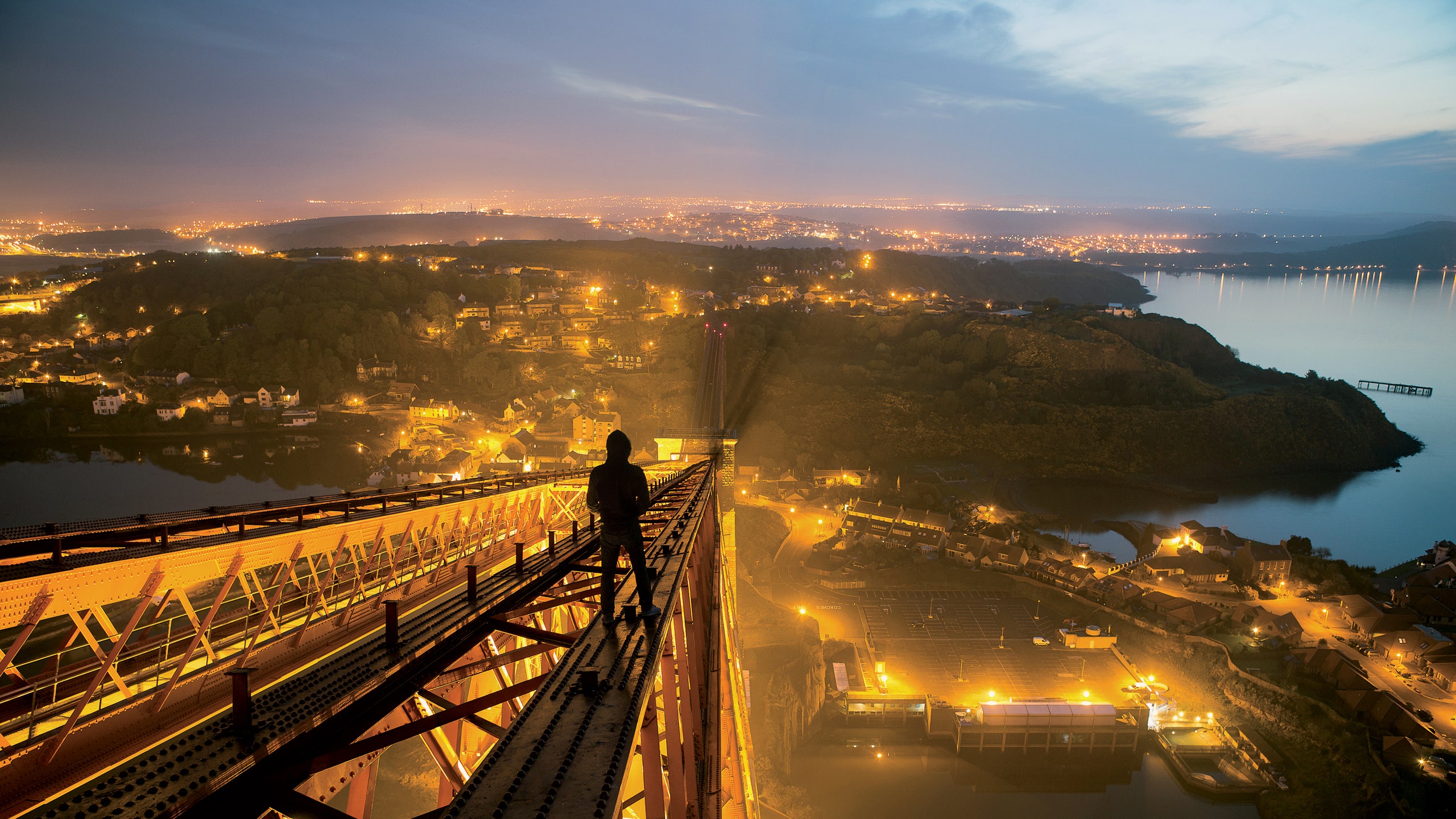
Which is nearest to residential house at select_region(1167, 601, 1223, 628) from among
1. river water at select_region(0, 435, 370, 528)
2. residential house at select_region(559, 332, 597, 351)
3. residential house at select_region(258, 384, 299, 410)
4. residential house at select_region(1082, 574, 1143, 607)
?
residential house at select_region(1082, 574, 1143, 607)

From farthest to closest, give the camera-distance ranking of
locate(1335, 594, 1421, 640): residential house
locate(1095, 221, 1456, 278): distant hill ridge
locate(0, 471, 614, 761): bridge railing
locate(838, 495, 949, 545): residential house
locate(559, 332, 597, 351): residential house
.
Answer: locate(1095, 221, 1456, 278): distant hill ridge < locate(559, 332, 597, 351): residential house < locate(838, 495, 949, 545): residential house < locate(1335, 594, 1421, 640): residential house < locate(0, 471, 614, 761): bridge railing

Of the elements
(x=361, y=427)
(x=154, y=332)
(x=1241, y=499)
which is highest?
(x=154, y=332)

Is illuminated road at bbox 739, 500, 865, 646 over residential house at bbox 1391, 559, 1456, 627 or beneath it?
over

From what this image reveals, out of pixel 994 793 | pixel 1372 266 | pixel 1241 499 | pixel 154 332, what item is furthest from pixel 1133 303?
pixel 1372 266

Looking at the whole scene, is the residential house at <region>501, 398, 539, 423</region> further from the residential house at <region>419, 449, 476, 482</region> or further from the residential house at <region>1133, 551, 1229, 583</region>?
the residential house at <region>1133, 551, 1229, 583</region>

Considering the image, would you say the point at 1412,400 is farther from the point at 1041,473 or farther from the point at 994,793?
the point at 994,793

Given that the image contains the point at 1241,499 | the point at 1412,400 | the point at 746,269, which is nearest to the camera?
the point at 1241,499

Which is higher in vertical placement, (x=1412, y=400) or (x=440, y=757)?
(x=440, y=757)

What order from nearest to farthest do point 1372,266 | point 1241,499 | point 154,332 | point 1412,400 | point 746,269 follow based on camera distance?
point 1241,499, point 154,332, point 1412,400, point 746,269, point 1372,266
